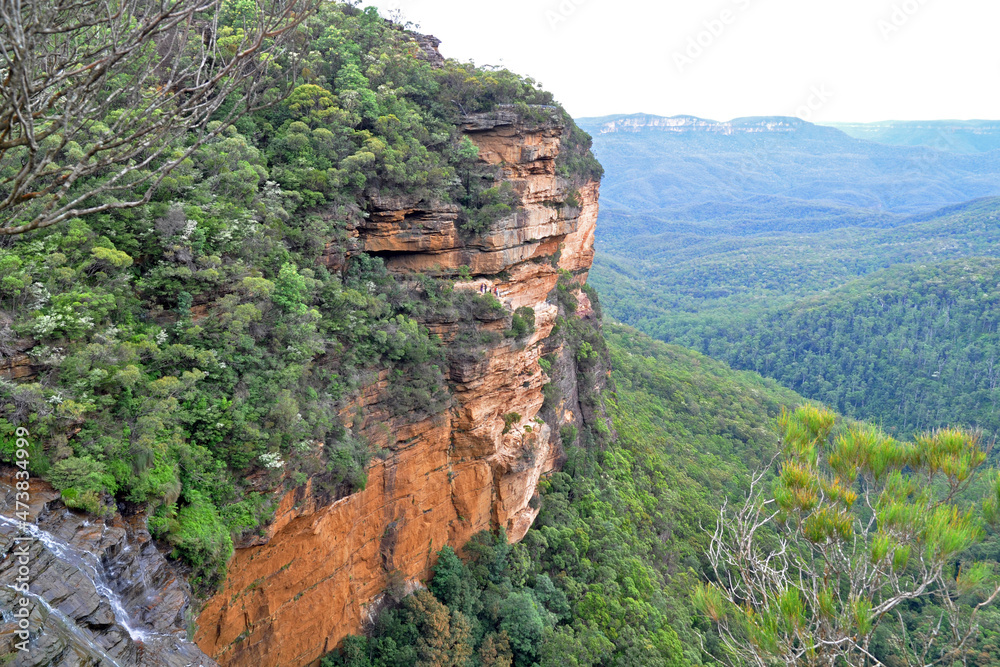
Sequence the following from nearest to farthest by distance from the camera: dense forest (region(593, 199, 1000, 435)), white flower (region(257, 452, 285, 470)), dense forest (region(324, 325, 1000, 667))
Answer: white flower (region(257, 452, 285, 470))
dense forest (region(324, 325, 1000, 667))
dense forest (region(593, 199, 1000, 435))

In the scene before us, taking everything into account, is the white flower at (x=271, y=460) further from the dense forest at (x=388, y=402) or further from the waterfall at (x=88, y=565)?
the waterfall at (x=88, y=565)

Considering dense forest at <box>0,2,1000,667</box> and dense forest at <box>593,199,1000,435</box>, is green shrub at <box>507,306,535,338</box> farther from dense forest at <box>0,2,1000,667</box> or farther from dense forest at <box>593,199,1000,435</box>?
dense forest at <box>593,199,1000,435</box>

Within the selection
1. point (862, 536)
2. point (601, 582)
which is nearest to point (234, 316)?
point (862, 536)

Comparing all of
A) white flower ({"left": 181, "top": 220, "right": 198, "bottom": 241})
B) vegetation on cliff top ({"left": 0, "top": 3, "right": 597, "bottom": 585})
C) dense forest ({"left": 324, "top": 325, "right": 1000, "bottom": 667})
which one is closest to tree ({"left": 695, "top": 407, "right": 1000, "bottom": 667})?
dense forest ({"left": 324, "top": 325, "right": 1000, "bottom": 667})

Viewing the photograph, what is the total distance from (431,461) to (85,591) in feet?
32.4

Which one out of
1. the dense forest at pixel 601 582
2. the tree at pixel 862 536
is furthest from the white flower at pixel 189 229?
the tree at pixel 862 536

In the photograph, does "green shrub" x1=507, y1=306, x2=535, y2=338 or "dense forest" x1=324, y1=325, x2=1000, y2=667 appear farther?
"green shrub" x1=507, y1=306, x2=535, y2=338

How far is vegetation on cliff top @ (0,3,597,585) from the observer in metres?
8.87

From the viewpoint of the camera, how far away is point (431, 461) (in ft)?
53.4

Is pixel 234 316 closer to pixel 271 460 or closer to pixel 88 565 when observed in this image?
pixel 271 460

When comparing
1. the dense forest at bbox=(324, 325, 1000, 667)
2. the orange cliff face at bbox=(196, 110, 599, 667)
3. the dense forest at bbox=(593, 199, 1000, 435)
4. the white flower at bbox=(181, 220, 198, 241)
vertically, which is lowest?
the dense forest at bbox=(593, 199, 1000, 435)

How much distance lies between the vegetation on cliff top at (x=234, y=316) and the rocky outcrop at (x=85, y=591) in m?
0.43

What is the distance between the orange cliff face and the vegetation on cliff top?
2.47ft

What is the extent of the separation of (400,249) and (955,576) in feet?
50.1
